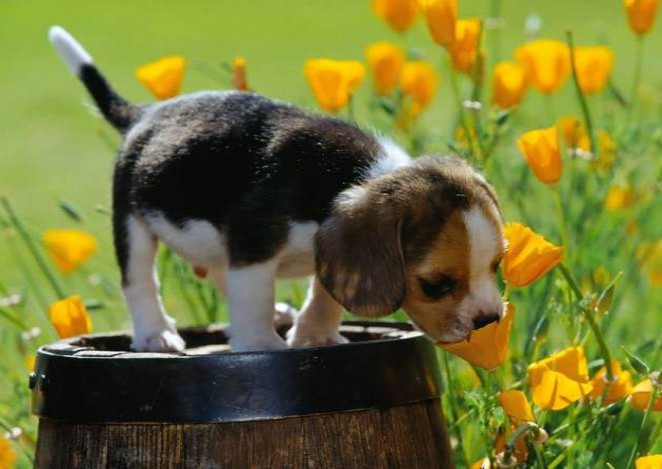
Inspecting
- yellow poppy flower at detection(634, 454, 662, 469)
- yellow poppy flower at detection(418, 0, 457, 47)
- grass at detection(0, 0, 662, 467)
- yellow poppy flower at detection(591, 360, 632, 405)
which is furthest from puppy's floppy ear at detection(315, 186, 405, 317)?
yellow poppy flower at detection(418, 0, 457, 47)

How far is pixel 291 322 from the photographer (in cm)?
368

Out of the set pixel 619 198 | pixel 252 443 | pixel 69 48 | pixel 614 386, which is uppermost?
pixel 69 48

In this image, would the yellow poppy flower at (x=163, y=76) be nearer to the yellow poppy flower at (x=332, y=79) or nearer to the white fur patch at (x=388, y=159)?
the yellow poppy flower at (x=332, y=79)

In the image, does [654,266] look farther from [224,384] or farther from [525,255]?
[224,384]

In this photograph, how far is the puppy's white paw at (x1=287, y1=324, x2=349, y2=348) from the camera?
3.31 meters

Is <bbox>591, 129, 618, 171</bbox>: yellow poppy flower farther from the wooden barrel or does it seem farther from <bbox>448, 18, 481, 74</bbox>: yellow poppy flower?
the wooden barrel

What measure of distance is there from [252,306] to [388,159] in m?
0.45

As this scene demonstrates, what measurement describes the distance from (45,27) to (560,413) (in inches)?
503

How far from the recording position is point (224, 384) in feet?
9.14

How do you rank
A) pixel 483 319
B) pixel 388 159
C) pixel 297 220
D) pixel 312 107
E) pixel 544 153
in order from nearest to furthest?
pixel 483 319, pixel 297 220, pixel 388 159, pixel 544 153, pixel 312 107

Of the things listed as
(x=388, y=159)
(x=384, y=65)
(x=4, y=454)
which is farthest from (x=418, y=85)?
(x=4, y=454)

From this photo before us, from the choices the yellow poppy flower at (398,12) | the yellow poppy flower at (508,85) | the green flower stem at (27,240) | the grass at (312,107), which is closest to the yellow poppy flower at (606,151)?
the grass at (312,107)

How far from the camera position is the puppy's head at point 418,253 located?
9.13 ft

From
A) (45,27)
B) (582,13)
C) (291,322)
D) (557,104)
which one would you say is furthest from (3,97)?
(291,322)
